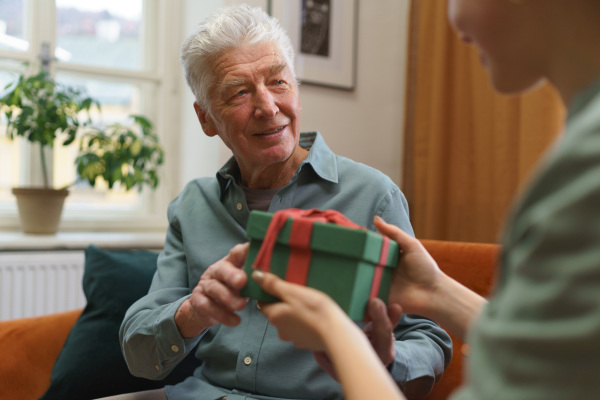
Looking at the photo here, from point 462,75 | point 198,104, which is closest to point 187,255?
point 198,104

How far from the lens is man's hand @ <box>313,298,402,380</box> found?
0.88 m

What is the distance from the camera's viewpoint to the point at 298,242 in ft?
2.66

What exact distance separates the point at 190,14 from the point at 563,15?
2.54 meters

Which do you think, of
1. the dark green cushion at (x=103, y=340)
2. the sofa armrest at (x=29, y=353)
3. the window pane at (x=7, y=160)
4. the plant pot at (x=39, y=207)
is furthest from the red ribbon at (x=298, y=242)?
the window pane at (x=7, y=160)

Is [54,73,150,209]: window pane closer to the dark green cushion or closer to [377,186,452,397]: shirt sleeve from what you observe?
the dark green cushion

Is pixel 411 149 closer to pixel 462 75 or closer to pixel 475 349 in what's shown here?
pixel 462 75

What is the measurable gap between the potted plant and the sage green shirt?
7.00 ft

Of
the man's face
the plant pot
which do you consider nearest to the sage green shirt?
the man's face

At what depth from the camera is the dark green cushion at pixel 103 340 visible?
5.23 ft

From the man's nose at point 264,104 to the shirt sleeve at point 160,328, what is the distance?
1.25 ft

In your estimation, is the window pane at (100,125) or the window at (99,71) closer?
the window at (99,71)

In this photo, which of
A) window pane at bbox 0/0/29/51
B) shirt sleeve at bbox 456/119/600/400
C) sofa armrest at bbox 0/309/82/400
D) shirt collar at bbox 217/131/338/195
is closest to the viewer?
shirt sleeve at bbox 456/119/600/400

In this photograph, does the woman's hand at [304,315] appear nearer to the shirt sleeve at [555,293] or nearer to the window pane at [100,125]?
the shirt sleeve at [555,293]

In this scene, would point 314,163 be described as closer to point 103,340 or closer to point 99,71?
point 103,340
